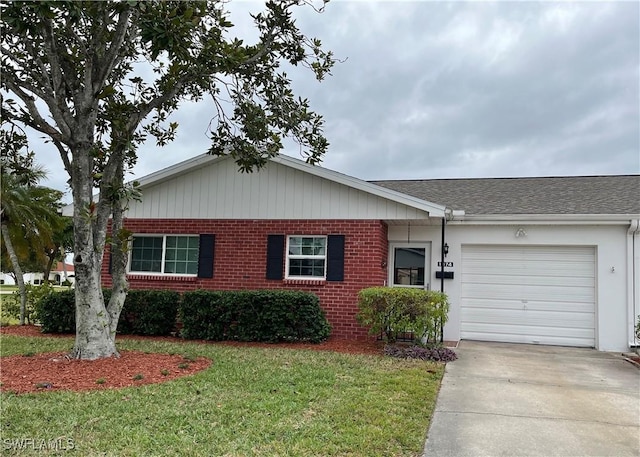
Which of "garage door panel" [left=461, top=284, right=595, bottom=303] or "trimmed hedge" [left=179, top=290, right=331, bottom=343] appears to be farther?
"garage door panel" [left=461, top=284, right=595, bottom=303]

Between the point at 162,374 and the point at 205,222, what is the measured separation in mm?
5374

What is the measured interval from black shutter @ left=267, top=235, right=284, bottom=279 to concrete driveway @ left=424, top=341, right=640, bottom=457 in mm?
4250

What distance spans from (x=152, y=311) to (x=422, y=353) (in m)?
5.80

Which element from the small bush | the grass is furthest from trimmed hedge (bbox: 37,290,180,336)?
the small bush

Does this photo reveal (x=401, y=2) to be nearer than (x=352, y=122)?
Yes

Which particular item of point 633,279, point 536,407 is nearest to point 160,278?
point 536,407

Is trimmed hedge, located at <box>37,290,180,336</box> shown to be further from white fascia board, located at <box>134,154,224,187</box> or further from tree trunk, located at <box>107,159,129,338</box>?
white fascia board, located at <box>134,154,224,187</box>

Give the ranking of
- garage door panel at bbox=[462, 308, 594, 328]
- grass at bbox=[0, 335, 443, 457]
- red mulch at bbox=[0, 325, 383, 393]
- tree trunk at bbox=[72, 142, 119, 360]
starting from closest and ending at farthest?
grass at bbox=[0, 335, 443, 457], red mulch at bbox=[0, 325, 383, 393], tree trunk at bbox=[72, 142, 119, 360], garage door panel at bbox=[462, 308, 594, 328]

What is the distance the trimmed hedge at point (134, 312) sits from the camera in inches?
420

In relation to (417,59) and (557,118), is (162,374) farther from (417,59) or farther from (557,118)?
(557,118)

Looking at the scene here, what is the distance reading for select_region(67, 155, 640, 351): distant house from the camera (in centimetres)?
1030

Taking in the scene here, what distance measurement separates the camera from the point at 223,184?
11547mm

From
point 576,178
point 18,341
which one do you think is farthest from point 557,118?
point 18,341

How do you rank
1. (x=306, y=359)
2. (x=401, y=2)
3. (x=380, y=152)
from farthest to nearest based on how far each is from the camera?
(x=380, y=152)
(x=401, y=2)
(x=306, y=359)
